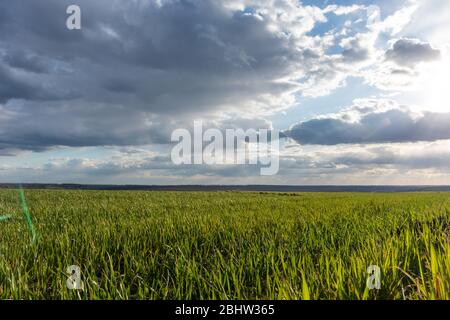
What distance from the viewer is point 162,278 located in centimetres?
356

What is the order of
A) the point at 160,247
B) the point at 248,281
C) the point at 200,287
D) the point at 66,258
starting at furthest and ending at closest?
the point at 160,247, the point at 66,258, the point at 248,281, the point at 200,287

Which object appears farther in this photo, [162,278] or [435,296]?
[162,278]

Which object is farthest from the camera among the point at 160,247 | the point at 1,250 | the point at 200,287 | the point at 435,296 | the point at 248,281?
the point at 160,247

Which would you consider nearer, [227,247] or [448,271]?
[448,271]

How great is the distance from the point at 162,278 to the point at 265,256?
1.34m
